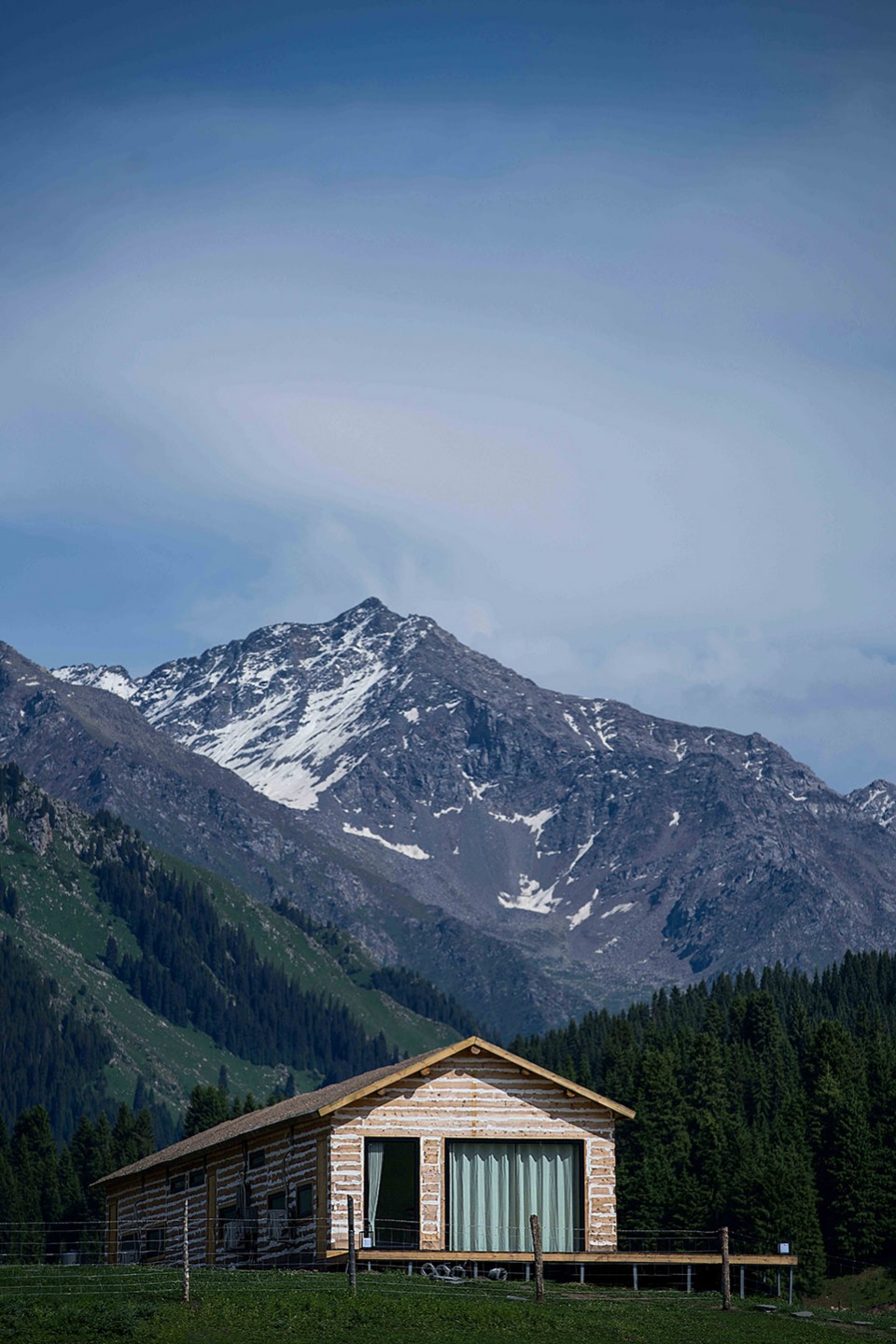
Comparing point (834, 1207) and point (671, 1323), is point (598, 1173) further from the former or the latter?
point (834, 1207)

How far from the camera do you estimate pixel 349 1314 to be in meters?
52.2

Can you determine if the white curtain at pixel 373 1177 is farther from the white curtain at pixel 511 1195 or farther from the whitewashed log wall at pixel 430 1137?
the white curtain at pixel 511 1195

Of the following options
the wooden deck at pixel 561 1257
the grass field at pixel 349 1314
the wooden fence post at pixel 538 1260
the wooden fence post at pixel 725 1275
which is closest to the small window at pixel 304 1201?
the wooden deck at pixel 561 1257

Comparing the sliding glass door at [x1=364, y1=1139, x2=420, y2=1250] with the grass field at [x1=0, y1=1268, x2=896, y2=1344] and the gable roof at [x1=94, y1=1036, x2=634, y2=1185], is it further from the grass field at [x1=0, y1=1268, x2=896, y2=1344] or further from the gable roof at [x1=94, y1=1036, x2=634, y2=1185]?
the grass field at [x1=0, y1=1268, x2=896, y2=1344]

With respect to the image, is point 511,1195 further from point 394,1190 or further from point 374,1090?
point 374,1090

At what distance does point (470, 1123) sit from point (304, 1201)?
6.78 meters

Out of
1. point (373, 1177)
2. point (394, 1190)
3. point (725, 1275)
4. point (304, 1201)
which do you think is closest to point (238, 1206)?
point (304, 1201)

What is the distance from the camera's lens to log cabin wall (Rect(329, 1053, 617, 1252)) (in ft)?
227

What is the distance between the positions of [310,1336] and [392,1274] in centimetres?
1381

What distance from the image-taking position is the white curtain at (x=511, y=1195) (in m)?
69.6

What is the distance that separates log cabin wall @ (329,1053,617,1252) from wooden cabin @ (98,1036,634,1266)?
0.16 feet

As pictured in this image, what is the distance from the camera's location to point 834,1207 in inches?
5881

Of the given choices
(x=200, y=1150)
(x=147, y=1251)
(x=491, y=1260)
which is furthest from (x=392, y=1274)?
(x=147, y=1251)

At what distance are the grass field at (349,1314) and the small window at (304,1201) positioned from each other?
280 inches
